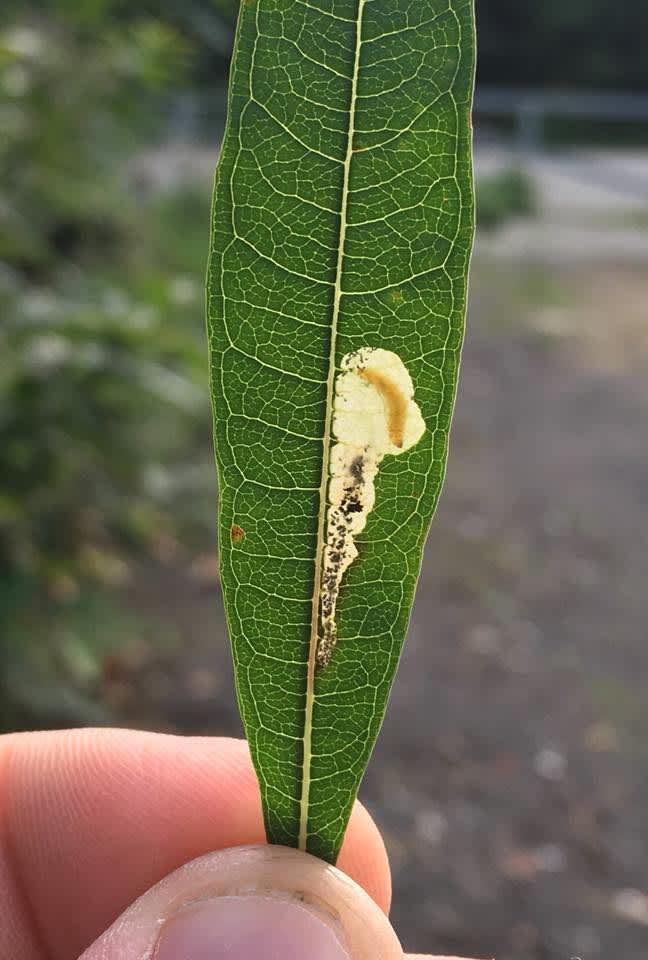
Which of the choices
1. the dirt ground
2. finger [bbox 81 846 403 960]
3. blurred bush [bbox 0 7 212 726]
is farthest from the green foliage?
finger [bbox 81 846 403 960]

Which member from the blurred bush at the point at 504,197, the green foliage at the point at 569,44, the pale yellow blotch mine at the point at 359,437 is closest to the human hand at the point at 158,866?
the pale yellow blotch mine at the point at 359,437

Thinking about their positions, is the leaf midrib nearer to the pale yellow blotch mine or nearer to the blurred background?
the pale yellow blotch mine

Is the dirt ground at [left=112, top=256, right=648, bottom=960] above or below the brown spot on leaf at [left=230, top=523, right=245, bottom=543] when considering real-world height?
below

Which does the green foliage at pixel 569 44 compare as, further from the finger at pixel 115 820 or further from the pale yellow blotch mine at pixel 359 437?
the pale yellow blotch mine at pixel 359 437

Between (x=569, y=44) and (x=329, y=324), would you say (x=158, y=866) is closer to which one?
(x=329, y=324)

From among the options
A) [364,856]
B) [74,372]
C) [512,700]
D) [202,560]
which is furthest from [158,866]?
[202,560]

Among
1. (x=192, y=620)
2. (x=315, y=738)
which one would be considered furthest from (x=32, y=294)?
(x=315, y=738)

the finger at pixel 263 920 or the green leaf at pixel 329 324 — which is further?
the finger at pixel 263 920
